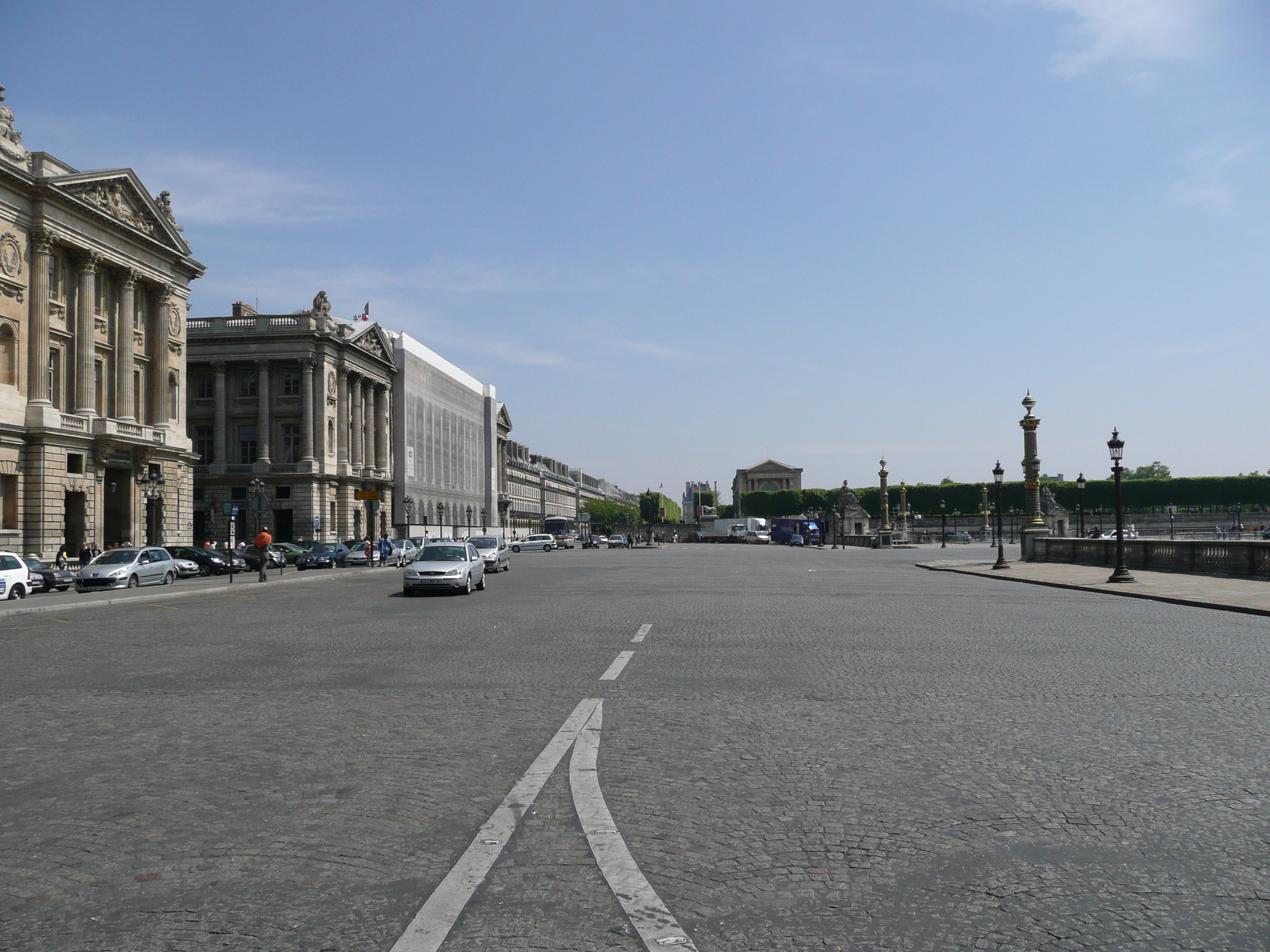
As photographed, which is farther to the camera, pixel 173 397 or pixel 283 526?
pixel 283 526

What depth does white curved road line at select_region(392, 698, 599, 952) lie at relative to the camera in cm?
396

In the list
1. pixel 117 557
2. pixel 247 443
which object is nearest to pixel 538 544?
pixel 247 443

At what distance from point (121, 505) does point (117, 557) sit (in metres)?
20.5

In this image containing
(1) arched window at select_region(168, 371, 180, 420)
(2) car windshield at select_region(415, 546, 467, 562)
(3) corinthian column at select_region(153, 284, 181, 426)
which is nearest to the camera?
(2) car windshield at select_region(415, 546, 467, 562)

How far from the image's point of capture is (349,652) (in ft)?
44.6

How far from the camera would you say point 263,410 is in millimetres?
82625

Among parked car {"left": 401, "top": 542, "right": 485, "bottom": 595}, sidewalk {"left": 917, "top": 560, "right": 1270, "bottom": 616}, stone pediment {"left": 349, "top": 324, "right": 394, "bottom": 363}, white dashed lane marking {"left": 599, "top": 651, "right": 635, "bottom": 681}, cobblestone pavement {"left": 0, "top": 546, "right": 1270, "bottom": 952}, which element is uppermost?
stone pediment {"left": 349, "top": 324, "right": 394, "bottom": 363}

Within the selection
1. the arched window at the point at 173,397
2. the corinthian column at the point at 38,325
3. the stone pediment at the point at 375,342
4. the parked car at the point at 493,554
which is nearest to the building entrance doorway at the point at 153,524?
the arched window at the point at 173,397

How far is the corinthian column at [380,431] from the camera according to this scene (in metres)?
96.1

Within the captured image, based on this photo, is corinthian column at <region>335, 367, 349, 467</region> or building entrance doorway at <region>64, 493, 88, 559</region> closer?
building entrance doorway at <region>64, 493, 88, 559</region>

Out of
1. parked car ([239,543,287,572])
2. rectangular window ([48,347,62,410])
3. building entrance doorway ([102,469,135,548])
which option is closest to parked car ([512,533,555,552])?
parked car ([239,543,287,572])

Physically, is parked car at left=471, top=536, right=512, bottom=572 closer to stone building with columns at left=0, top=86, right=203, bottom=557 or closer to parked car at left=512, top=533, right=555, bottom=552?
stone building with columns at left=0, top=86, right=203, bottom=557

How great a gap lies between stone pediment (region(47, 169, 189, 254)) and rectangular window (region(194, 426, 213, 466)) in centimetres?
2709

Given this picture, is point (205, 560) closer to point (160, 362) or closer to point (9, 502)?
point (9, 502)
